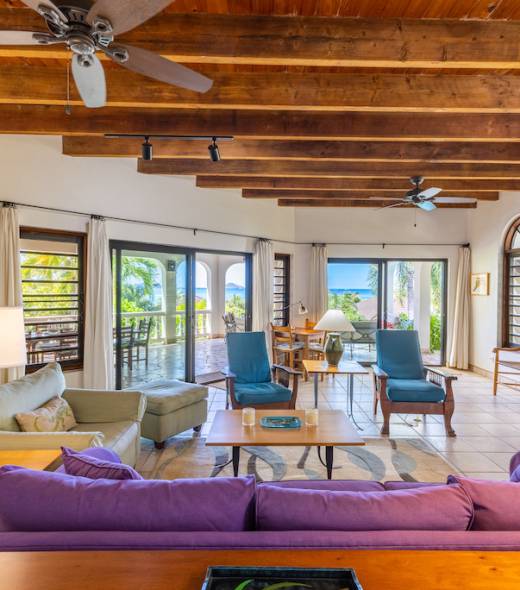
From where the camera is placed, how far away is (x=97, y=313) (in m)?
4.45

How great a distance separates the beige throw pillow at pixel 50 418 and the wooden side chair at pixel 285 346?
3.70 meters

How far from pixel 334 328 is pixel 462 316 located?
14.0 feet

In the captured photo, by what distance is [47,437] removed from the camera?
2.31m

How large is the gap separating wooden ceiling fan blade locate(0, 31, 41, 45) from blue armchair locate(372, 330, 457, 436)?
3.99 meters

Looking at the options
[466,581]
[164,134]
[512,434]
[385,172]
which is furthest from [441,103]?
[512,434]

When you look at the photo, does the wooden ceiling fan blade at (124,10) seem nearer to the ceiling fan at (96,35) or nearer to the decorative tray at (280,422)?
the ceiling fan at (96,35)

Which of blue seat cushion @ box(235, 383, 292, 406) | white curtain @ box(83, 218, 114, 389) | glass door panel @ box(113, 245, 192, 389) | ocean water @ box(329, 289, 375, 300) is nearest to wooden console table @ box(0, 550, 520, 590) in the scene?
blue seat cushion @ box(235, 383, 292, 406)

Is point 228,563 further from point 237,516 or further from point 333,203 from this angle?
point 333,203

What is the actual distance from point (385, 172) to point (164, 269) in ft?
10.7

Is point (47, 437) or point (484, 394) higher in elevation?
point (47, 437)

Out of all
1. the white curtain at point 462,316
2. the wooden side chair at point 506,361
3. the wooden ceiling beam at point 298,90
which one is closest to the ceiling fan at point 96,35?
the wooden ceiling beam at point 298,90

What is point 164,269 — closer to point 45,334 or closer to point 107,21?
point 45,334

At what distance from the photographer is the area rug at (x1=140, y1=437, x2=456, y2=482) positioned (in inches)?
122

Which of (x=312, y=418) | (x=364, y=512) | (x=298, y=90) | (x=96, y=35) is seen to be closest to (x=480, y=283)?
(x=312, y=418)
